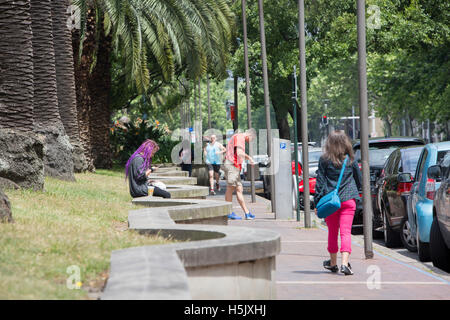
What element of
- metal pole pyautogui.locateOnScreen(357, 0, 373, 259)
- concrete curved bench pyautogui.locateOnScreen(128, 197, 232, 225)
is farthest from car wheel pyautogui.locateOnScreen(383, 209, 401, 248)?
concrete curved bench pyautogui.locateOnScreen(128, 197, 232, 225)

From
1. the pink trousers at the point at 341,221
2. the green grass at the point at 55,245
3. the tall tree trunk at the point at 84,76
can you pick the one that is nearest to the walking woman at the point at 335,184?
the pink trousers at the point at 341,221

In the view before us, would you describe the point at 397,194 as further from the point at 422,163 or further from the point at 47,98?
the point at 47,98

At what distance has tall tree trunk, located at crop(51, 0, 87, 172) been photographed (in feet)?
68.3

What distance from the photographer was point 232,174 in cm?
1795

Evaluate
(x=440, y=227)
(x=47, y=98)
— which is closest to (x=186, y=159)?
(x=47, y=98)

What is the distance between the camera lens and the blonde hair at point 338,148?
1017 cm

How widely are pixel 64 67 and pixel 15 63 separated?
7198mm

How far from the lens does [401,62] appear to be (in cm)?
3972

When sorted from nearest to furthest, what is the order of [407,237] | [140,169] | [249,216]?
1. [407,237]
2. [140,169]
3. [249,216]

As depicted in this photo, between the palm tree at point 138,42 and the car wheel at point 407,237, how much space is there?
12152 mm

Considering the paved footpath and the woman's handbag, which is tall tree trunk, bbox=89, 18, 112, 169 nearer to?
the paved footpath

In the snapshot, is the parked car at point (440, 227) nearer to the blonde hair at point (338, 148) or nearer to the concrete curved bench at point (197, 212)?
the blonde hair at point (338, 148)

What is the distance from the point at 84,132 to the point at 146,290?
2216 centimetres
